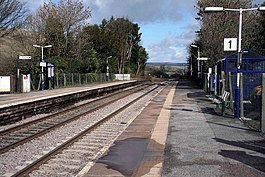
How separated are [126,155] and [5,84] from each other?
30.0 metres

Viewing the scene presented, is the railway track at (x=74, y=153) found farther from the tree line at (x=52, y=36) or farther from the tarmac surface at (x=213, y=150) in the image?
the tree line at (x=52, y=36)

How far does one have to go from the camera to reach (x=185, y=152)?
10.3 metres

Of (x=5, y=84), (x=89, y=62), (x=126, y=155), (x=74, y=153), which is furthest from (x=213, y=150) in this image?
(x=89, y=62)

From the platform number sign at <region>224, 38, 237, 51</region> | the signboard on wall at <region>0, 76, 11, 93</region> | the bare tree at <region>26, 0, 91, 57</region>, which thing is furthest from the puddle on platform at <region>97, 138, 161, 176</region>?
the bare tree at <region>26, 0, 91, 57</region>

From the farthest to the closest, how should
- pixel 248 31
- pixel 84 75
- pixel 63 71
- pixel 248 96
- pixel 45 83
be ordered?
pixel 84 75, pixel 63 71, pixel 45 83, pixel 248 31, pixel 248 96

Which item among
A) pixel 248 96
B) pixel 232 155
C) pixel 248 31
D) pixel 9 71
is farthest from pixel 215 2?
pixel 232 155

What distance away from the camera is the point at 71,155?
10.7 metres

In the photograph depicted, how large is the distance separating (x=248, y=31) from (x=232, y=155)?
122 feet

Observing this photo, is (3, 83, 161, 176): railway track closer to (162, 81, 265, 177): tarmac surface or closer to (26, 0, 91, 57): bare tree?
(162, 81, 265, 177): tarmac surface

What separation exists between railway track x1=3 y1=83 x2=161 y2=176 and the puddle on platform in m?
0.35

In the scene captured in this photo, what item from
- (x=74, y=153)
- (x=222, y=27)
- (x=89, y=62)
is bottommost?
(x=74, y=153)

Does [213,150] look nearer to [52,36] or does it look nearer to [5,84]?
[5,84]

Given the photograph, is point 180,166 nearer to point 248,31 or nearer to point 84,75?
point 248,31

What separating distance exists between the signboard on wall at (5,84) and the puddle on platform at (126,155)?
27612 mm
